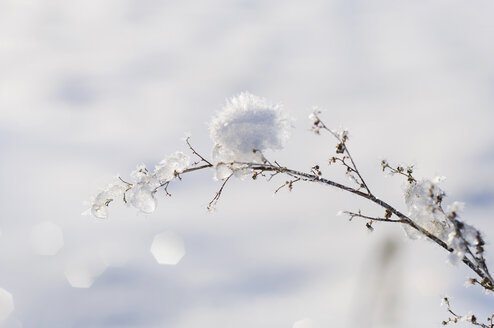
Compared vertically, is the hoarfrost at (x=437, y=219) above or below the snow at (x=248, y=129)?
below

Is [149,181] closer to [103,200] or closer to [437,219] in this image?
[103,200]

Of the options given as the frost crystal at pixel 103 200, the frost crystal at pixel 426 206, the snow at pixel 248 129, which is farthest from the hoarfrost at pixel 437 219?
the frost crystal at pixel 103 200

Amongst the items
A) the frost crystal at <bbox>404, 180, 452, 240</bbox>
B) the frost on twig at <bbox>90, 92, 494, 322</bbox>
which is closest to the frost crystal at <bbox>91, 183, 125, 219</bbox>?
the frost on twig at <bbox>90, 92, 494, 322</bbox>

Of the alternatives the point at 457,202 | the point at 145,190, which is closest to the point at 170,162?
the point at 145,190

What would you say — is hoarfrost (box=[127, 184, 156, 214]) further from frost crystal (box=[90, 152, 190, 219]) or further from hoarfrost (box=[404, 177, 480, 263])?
hoarfrost (box=[404, 177, 480, 263])

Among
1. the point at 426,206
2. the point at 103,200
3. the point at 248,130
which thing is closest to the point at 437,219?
the point at 426,206

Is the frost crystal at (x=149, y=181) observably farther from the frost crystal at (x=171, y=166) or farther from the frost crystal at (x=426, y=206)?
the frost crystal at (x=426, y=206)

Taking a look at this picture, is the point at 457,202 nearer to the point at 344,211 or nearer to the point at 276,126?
the point at 344,211

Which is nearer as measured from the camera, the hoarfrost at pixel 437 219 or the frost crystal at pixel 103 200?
the hoarfrost at pixel 437 219
